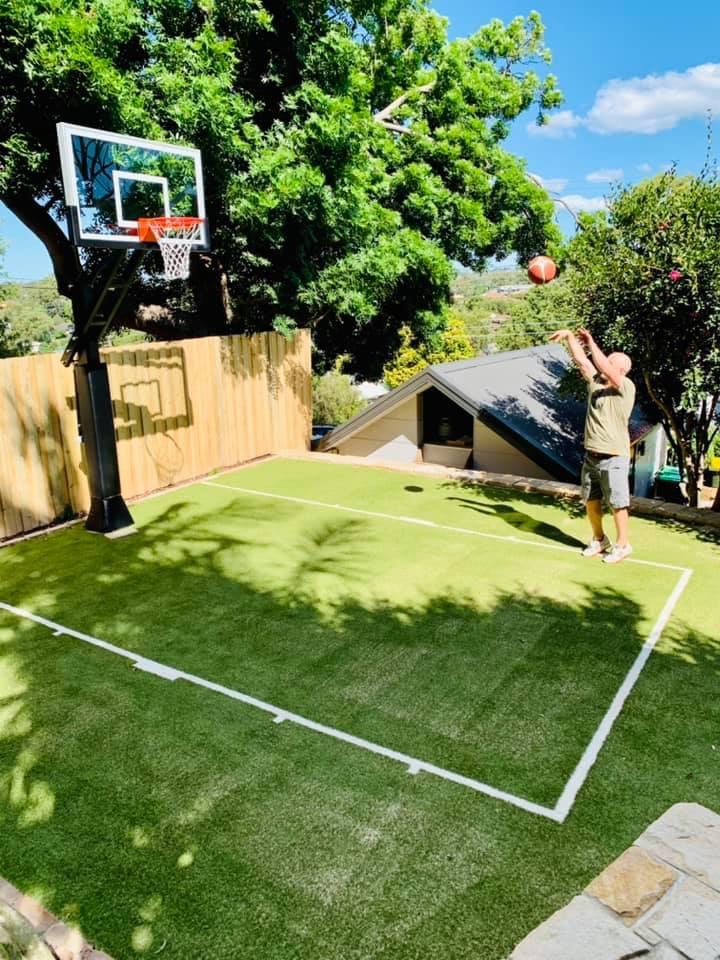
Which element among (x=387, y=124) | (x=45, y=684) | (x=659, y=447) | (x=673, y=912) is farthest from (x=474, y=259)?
(x=673, y=912)

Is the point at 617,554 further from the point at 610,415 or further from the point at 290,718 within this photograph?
the point at 290,718

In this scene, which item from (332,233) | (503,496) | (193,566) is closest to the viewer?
(193,566)

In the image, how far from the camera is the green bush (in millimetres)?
33406

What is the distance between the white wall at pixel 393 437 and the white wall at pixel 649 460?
222 inches

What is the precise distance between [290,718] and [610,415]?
4102mm

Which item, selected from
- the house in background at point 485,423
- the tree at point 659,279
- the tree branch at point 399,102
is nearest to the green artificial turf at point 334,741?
the tree at point 659,279

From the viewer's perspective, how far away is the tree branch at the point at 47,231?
9.85 m

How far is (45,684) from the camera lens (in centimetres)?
463

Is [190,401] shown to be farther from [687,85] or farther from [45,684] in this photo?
[687,85]

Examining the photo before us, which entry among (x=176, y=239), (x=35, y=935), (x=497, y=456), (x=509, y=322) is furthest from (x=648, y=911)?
(x=509, y=322)

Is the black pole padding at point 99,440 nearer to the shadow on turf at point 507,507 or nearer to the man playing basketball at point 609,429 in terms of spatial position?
the shadow on turf at point 507,507

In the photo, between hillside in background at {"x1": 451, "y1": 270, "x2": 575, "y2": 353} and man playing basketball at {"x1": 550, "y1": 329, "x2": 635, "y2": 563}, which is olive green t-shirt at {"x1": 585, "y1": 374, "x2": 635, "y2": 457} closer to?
man playing basketball at {"x1": 550, "y1": 329, "x2": 635, "y2": 563}

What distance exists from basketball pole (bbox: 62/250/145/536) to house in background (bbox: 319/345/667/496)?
7076mm

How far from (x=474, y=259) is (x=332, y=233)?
22.6 ft
